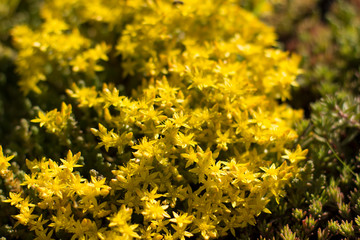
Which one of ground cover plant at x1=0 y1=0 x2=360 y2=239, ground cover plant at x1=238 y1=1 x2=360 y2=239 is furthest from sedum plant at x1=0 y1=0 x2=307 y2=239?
ground cover plant at x1=238 y1=1 x2=360 y2=239

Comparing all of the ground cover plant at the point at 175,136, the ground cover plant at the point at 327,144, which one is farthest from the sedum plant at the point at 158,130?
the ground cover plant at the point at 327,144

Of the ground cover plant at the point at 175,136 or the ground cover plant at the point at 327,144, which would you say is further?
the ground cover plant at the point at 327,144

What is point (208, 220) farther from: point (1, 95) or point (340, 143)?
point (1, 95)

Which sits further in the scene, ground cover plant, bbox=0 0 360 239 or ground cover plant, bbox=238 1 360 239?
ground cover plant, bbox=238 1 360 239

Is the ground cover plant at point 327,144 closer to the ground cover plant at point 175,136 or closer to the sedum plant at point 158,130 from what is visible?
the ground cover plant at point 175,136

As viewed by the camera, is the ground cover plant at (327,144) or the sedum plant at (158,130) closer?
the sedum plant at (158,130)

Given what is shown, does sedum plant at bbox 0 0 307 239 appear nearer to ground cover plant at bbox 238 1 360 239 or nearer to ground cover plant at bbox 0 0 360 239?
ground cover plant at bbox 0 0 360 239

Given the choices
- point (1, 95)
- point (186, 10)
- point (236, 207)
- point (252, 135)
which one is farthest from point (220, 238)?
point (1, 95)

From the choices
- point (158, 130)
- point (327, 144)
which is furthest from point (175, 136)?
point (327, 144)
